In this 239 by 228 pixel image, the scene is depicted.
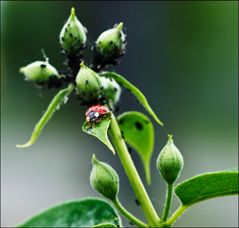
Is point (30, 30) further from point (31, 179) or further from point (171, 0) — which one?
point (31, 179)

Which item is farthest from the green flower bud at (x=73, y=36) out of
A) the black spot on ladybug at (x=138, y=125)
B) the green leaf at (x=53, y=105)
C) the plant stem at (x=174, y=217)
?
the plant stem at (x=174, y=217)

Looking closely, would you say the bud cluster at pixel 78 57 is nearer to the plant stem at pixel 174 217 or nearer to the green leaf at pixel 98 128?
the green leaf at pixel 98 128

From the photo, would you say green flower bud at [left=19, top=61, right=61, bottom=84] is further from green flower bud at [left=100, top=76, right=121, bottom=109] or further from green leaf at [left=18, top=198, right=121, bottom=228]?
green leaf at [left=18, top=198, right=121, bottom=228]

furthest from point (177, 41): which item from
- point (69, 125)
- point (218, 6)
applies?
point (69, 125)

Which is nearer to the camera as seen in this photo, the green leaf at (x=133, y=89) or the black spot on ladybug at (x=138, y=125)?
the green leaf at (x=133, y=89)

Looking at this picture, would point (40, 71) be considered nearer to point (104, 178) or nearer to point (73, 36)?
point (73, 36)

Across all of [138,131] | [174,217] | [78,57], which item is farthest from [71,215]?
[78,57]

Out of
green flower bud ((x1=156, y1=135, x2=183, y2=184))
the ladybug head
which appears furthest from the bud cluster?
green flower bud ((x1=156, y1=135, x2=183, y2=184))
